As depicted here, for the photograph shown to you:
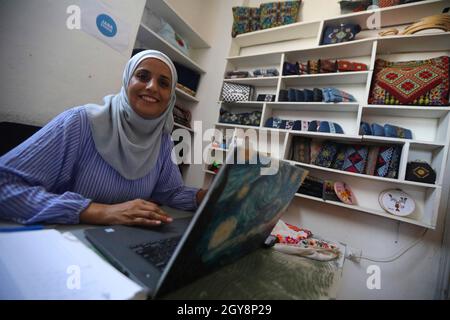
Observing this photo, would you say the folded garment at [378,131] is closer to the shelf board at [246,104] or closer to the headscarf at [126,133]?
the shelf board at [246,104]

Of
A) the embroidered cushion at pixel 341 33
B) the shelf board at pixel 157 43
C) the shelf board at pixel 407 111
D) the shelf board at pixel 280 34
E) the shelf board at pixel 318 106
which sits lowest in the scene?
the shelf board at pixel 407 111

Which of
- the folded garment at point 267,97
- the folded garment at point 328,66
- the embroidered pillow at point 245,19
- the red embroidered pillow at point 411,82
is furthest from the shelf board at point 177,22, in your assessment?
the red embroidered pillow at point 411,82

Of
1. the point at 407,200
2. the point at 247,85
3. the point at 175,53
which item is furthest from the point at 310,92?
the point at 175,53

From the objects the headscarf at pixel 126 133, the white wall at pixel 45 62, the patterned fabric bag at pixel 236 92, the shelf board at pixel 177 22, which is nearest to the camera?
the headscarf at pixel 126 133

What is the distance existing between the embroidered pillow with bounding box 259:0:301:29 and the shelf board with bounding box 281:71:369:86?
66 centimetres

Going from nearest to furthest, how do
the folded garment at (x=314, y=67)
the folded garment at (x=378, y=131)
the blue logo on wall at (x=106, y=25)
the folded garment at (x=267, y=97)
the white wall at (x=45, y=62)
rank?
the white wall at (x=45, y=62)
the blue logo on wall at (x=106, y=25)
the folded garment at (x=378, y=131)
the folded garment at (x=314, y=67)
the folded garment at (x=267, y=97)

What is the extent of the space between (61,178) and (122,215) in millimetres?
290

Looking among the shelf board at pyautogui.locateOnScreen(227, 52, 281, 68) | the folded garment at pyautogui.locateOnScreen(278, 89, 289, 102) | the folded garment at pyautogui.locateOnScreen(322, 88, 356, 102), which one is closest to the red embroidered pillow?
the folded garment at pyautogui.locateOnScreen(322, 88, 356, 102)

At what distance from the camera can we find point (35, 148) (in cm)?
62

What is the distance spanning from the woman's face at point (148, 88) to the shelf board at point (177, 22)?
147 centimetres

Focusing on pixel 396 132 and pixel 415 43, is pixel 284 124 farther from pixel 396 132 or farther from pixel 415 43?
pixel 415 43

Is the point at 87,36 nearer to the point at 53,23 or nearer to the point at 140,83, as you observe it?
the point at 53,23

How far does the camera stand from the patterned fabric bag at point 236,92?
7.38ft

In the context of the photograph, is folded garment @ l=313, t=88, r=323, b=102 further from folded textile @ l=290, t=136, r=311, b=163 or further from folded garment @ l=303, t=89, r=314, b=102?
folded textile @ l=290, t=136, r=311, b=163
